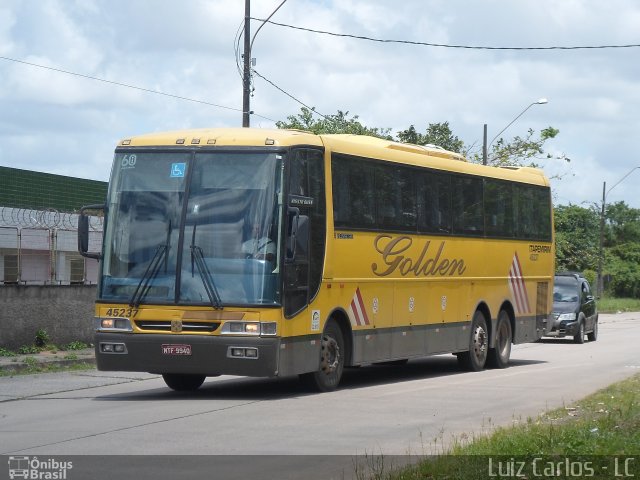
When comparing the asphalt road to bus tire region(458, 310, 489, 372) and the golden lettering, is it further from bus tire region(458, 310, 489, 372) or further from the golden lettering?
the golden lettering

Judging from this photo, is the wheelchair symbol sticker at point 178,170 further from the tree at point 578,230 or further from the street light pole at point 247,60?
→ the tree at point 578,230

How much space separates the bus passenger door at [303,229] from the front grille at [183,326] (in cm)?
100

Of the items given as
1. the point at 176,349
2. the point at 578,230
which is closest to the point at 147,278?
the point at 176,349

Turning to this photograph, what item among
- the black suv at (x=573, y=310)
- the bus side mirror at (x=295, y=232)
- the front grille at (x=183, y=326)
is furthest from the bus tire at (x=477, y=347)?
the black suv at (x=573, y=310)

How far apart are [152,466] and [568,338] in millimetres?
28430

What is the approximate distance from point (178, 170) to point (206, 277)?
1.56 metres

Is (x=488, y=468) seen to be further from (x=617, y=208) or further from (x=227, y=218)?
(x=617, y=208)

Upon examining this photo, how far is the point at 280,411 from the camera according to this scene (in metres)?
14.9

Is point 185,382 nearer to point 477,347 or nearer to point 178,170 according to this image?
point 178,170

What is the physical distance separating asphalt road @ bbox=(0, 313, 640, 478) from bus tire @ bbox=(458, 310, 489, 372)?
0.31m

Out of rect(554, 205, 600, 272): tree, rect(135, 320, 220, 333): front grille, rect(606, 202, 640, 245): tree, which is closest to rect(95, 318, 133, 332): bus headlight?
rect(135, 320, 220, 333): front grille

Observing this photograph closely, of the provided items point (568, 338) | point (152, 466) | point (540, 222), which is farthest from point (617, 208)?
point (152, 466)

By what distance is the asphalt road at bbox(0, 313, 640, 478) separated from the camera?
38.7 ft
